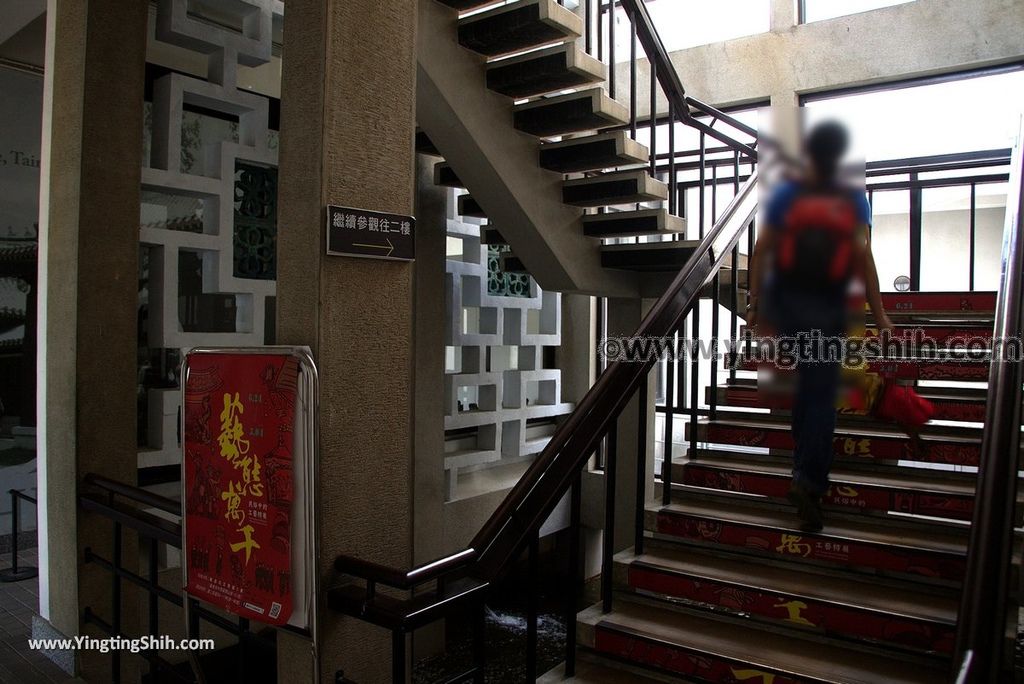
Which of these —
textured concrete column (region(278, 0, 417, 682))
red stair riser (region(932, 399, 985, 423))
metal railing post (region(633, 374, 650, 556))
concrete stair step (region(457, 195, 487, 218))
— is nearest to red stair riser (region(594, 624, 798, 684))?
metal railing post (region(633, 374, 650, 556))

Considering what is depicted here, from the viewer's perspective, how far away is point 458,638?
5.38 m

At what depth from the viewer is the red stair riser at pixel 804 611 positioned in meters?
2.10

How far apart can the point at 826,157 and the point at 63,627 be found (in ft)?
12.0

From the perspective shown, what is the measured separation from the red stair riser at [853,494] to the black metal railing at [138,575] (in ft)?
5.84

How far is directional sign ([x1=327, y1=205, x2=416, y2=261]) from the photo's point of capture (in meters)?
1.88

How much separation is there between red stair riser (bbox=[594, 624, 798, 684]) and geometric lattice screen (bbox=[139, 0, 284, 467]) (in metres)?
2.30

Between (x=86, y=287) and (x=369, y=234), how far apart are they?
1.77m

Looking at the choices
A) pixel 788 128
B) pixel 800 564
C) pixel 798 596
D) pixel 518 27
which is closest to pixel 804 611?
pixel 798 596

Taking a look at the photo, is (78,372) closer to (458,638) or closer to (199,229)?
(199,229)

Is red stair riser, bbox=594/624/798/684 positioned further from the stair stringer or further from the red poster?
the stair stringer

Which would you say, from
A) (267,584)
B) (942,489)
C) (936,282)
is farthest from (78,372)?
(942,489)

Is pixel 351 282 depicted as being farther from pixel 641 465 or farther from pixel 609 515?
pixel 641 465

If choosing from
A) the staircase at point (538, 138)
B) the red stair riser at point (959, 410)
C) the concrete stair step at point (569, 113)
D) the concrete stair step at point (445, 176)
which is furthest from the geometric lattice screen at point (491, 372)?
the red stair riser at point (959, 410)

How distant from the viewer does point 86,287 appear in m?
3.04
